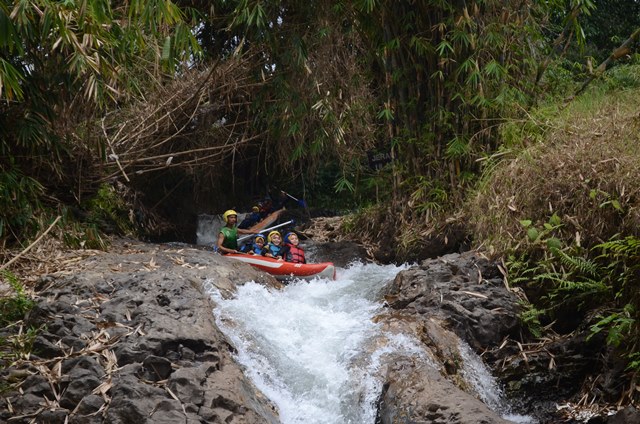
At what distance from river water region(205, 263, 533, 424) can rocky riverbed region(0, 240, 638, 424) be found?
0.52 feet

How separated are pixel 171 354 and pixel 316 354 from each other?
1.44 meters

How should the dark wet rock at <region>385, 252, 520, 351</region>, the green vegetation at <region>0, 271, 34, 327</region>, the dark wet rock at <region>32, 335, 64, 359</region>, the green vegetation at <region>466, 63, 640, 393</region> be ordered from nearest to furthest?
1. the dark wet rock at <region>32, 335, 64, 359</region>
2. the green vegetation at <region>0, 271, 34, 327</region>
3. the green vegetation at <region>466, 63, 640, 393</region>
4. the dark wet rock at <region>385, 252, 520, 351</region>

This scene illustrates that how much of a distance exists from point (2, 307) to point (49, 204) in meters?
3.25

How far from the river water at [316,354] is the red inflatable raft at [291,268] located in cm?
149

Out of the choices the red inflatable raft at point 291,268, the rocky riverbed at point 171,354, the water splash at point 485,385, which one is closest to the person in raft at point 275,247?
the red inflatable raft at point 291,268

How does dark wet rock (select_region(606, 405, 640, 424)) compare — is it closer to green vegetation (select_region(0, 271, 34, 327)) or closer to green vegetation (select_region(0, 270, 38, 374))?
green vegetation (select_region(0, 270, 38, 374))

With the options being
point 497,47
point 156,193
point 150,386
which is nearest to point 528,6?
point 497,47

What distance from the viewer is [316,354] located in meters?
5.99

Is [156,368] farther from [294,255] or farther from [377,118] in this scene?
[377,118]

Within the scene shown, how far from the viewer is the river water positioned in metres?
5.41

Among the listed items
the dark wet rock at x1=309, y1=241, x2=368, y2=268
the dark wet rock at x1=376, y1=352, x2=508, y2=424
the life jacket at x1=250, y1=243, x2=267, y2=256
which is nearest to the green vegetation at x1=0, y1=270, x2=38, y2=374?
the dark wet rock at x1=376, y1=352, x2=508, y2=424

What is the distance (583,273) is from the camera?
6.13 metres

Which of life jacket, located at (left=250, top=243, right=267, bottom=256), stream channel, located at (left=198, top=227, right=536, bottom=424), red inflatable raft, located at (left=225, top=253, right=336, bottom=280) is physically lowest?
life jacket, located at (left=250, top=243, right=267, bottom=256)

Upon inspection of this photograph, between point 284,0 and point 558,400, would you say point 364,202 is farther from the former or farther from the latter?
point 558,400
